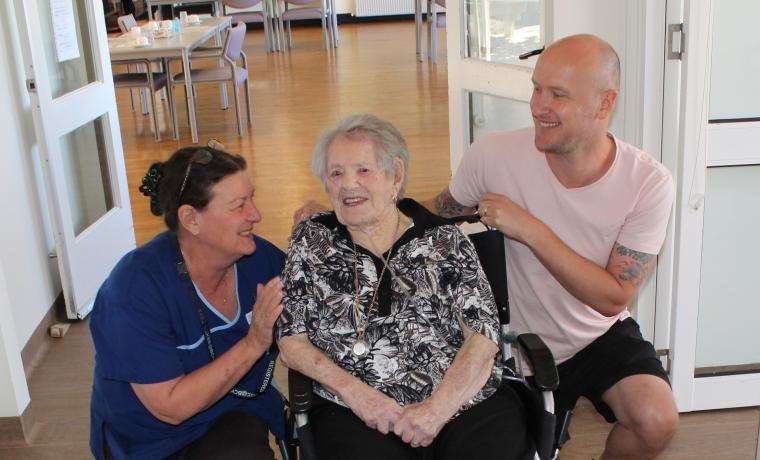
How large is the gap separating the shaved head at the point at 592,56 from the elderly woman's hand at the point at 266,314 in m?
0.93

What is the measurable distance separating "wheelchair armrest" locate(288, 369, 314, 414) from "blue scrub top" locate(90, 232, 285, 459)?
21 cm

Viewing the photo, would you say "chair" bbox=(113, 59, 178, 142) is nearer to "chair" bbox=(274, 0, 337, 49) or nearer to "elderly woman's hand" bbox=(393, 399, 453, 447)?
"chair" bbox=(274, 0, 337, 49)

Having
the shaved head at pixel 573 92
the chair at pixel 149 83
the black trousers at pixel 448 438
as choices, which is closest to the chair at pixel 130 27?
the chair at pixel 149 83

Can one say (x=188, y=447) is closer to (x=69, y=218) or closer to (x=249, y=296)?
(x=249, y=296)

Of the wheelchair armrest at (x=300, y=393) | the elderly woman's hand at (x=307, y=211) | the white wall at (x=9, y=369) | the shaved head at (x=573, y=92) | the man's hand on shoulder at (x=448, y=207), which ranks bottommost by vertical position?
the white wall at (x=9, y=369)

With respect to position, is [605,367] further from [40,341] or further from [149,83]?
[149,83]

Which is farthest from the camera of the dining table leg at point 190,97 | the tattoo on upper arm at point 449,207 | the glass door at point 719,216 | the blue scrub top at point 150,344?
the dining table leg at point 190,97

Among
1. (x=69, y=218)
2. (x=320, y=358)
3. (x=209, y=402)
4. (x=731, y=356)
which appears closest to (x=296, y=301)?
(x=320, y=358)

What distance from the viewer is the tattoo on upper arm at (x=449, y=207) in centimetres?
257

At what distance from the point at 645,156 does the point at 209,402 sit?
1297mm

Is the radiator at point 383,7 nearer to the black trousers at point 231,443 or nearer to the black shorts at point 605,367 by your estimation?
the black shorts at point 605,367

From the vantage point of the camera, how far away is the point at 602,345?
92.5 inches

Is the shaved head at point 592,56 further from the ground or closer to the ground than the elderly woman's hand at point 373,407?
further from the ground

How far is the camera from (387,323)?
2143mm
